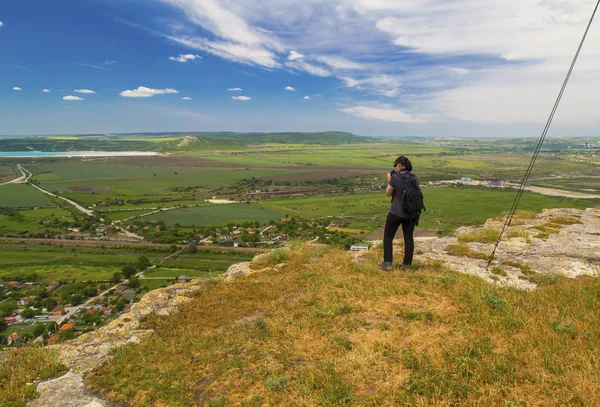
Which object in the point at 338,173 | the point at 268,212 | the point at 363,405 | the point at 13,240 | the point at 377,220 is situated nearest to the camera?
the point at 363,405

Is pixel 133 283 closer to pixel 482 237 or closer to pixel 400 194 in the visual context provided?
pixel 482 237

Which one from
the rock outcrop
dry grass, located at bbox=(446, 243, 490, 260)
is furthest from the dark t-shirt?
dry grass, located at bbox=(446, 243, 490, 260)

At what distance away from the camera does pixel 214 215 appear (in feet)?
246

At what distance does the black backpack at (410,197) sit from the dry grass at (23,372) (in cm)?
713

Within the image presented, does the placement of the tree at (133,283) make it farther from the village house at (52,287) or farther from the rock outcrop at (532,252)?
the rock outcrop at (532,252)

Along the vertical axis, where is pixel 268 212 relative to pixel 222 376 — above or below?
below

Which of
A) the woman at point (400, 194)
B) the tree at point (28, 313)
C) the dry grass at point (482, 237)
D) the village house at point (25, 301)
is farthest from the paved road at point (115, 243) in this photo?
the woman at point (400, 194)

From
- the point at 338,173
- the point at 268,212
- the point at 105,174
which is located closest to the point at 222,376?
the point at 268,212

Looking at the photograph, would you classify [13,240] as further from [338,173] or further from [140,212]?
[338,173]

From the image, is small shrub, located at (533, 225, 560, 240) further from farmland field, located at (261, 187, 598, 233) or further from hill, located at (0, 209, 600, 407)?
farmland field, located at (261, 187, 598, 233)

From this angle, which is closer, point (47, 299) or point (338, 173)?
point (47, 299)

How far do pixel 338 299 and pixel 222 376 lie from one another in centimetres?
281

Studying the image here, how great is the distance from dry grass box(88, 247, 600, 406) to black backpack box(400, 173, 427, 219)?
1.62m

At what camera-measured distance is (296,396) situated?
12.2 ft
